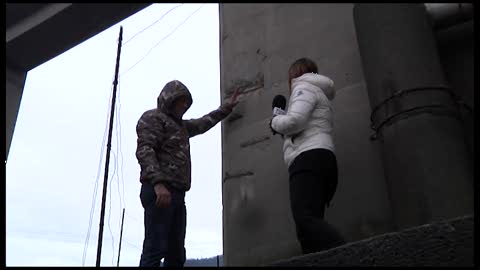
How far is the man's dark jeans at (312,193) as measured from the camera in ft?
9.57

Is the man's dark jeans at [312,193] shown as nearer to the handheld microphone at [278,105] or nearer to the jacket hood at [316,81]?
the handheld microphone at [278,105]

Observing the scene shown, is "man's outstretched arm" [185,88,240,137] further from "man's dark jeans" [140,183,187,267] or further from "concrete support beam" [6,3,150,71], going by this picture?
"concrete support beam" [6,3,150,71]

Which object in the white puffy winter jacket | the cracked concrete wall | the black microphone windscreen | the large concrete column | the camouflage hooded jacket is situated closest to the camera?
the large concrete column

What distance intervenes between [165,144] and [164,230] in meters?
0.60

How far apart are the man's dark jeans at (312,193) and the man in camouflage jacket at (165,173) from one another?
75cm

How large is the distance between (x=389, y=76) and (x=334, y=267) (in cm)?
178

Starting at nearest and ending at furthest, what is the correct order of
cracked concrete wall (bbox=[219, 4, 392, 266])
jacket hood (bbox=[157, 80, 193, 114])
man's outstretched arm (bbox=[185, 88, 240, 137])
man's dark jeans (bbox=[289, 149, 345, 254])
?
man's dark jeans (bbox=[289, 149, 345, 254]) < jacket hood (bbox=[157, 80, 193, 114]) < cracked concrete wall (bbox=[219, 4, 392, 266]) < man's outstretched arm (bbox=[185, 88, 240, 137])

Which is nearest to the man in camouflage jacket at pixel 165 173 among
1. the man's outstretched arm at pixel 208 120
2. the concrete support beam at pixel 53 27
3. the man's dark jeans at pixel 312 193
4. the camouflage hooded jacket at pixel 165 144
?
the camouflage hooded jacket at pixel 165 144

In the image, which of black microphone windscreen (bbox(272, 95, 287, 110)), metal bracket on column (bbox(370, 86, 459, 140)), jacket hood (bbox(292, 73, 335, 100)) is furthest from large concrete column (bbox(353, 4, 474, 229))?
black microphone windscreen (bbox(272, 95, 287, 110))

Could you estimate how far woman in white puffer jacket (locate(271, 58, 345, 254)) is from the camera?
117 inches

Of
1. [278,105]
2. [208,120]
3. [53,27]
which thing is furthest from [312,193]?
[53,27]

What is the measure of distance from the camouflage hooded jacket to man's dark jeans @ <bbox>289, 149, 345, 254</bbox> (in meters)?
A: 0.74

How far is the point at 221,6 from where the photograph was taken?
5.59 m

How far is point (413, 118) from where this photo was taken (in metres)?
3.28
